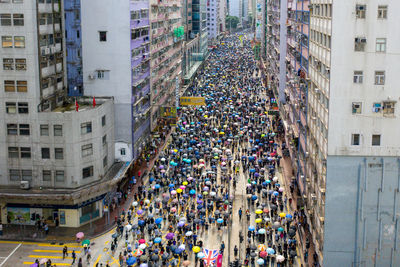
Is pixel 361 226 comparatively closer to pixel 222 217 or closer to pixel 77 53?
pixel 222 217

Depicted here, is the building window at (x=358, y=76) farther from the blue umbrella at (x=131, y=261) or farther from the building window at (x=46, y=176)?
the building window at (x=46, y=176)

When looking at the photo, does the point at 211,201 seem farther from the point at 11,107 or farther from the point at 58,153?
the point at 11,107

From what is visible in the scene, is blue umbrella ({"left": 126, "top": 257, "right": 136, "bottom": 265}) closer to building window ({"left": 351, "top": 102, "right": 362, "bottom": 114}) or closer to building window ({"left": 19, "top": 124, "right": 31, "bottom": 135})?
building window ({"left": 19, "top": 124, "right": 31, "bottom": 135})

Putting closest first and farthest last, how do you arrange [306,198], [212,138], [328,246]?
[328,246] → [306,198] → [212,138]

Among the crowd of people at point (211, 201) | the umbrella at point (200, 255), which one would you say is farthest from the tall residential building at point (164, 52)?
the umbrella at point (200, 255)

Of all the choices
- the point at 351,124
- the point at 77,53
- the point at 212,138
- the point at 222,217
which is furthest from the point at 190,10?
the point at 351,124

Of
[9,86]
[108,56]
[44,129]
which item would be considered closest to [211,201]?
[44,129]

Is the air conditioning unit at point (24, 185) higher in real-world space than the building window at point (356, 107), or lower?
lower

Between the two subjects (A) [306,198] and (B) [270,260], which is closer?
(B) [270,260]
